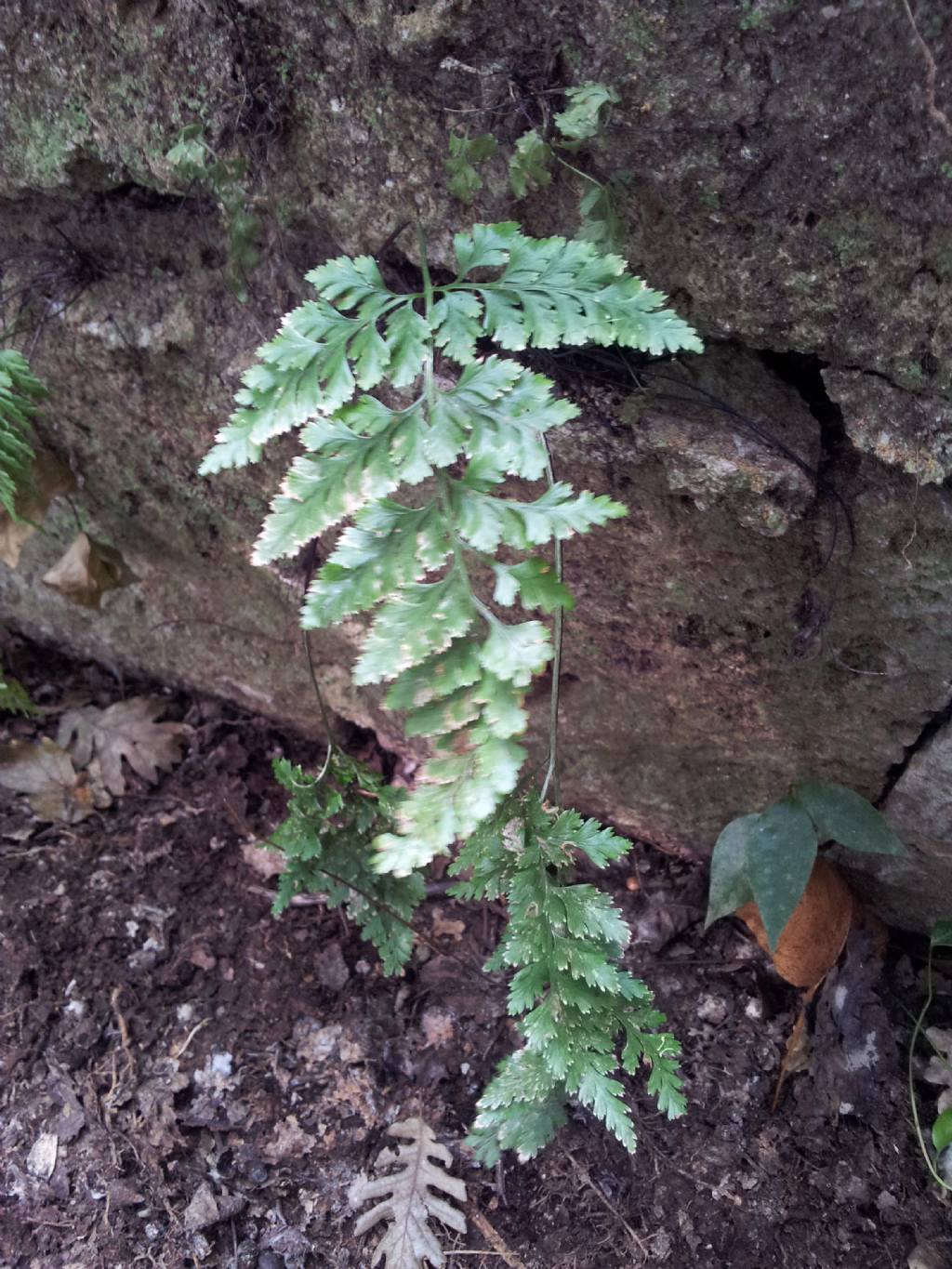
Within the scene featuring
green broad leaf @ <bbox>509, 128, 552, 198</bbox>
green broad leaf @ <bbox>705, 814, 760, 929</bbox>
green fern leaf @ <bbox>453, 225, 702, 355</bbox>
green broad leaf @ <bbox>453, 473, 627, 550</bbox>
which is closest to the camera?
green broad leaf @ <bbox>453, 473, 627, 550</bbox>

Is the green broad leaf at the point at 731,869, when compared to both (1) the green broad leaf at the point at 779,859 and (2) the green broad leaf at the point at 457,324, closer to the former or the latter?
(1) the green broad leaf at the point at 779,859

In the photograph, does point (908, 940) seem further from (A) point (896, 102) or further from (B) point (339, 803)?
(A) point (896, 102)

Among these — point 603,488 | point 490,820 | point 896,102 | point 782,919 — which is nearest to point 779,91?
point 896,102

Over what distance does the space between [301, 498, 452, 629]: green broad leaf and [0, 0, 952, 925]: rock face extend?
709 millimetres

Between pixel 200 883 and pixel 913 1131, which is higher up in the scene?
pixel 913 1131

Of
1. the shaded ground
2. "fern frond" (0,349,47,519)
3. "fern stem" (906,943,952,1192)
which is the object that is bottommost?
the shaded ground

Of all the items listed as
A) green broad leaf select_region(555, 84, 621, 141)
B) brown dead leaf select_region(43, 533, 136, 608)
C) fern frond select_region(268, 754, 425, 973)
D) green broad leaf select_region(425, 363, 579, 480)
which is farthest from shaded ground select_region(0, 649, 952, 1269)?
green broad leaf select_region(555, 84, 621, 141)

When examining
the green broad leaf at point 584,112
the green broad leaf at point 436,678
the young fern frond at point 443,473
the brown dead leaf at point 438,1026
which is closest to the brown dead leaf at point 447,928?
the brown dead leaf at point 438,1026

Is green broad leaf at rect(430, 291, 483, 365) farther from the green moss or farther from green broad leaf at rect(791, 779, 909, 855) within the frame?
green broad leaf at rect(791, 779, 909, 855)

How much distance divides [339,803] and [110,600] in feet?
3.82

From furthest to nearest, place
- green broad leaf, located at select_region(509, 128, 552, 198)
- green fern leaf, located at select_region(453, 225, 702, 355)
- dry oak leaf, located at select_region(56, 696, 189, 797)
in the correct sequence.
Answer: dry oak leaf, located at select_region(56, 696, 189, 797), green broad leaf, located at select_region(509, 128, 552, 198), green fern leaf, located at select_region(453, 225, 702, 355)

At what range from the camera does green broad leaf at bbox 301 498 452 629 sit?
1312 mm

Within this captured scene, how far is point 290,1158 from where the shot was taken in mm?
2184

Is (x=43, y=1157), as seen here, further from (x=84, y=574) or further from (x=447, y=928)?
(x=84, y=574)
